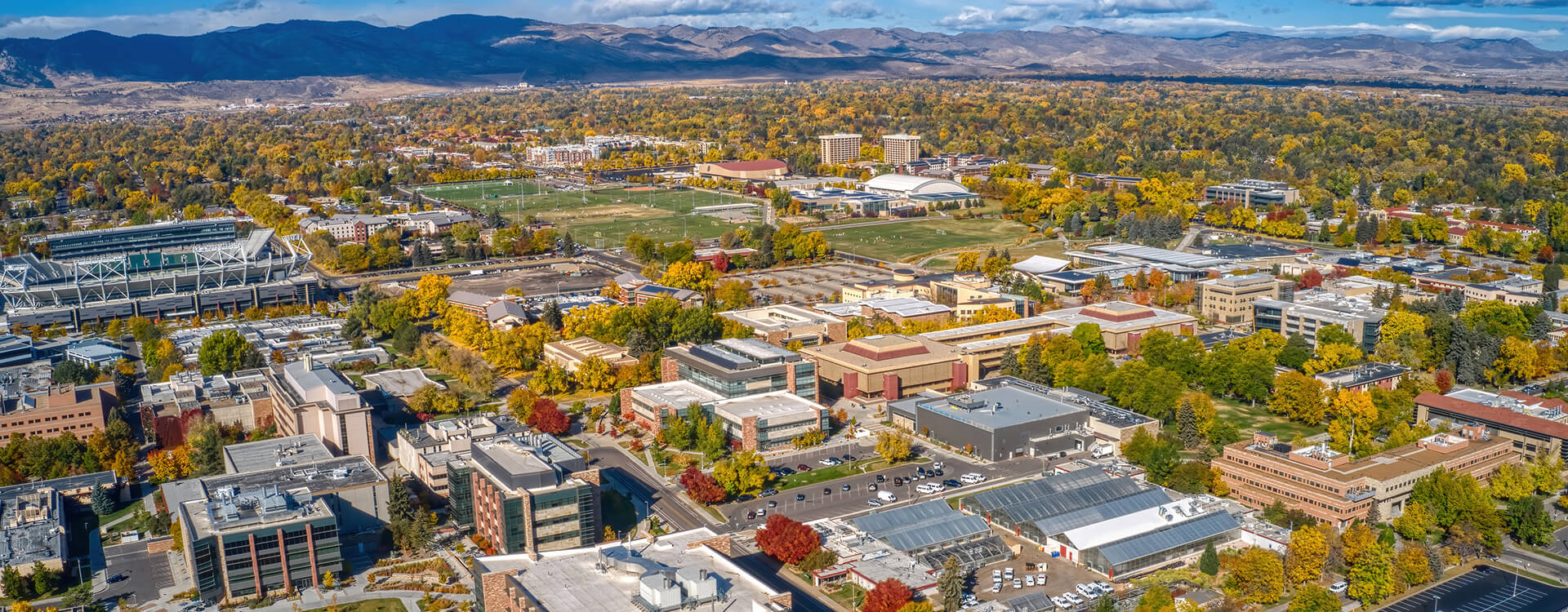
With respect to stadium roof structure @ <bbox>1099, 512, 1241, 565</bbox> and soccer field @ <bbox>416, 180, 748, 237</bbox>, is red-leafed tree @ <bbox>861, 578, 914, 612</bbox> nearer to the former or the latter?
stadium roof structure @ <bbox>1099, 512, 1241, 565</bbox>

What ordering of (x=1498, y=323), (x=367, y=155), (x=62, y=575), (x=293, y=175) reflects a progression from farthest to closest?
(x=367, y=155) < (x=293, y=175) < (x=1498, y=323) < (x=62, y=575)

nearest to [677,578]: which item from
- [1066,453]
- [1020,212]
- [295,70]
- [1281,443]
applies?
[1066,453]

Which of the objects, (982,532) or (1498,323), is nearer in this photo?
(982,532)

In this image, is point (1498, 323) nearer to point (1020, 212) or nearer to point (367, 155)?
point (1020, 212)

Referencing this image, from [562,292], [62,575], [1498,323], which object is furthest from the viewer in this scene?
[562,292]

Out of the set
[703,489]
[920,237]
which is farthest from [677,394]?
[920,237]

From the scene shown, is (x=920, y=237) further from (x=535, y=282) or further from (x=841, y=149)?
(x=841, y=149)
